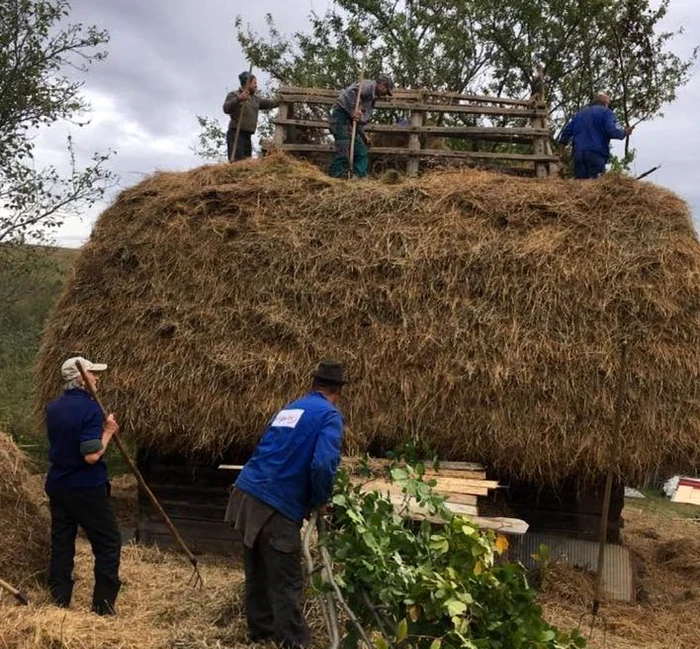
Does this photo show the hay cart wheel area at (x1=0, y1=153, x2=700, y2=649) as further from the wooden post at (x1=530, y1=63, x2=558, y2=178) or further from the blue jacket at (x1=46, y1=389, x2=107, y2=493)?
Answer: the wooden post at (x1=530, y1=63, x2=558, y2=178)

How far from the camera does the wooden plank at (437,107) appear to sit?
9805 mm

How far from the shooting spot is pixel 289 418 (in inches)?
175

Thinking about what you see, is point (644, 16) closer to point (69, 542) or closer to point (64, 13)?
point (64, 13)

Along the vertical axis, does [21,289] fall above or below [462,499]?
above

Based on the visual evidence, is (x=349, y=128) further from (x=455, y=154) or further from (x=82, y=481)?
(x=82, y=481)

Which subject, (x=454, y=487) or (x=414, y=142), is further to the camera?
(x=414, y=142)

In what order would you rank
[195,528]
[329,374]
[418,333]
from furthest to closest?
[195,528] → [418,333] → [329,374]

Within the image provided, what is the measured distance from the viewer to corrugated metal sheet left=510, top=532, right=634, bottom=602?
7066 mm

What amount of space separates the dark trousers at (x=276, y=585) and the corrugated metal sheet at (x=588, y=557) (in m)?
3.61


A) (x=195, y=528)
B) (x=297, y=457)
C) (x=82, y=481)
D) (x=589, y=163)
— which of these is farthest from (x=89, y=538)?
(x=589, y=163)

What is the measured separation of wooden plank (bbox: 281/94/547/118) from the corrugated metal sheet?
5011mm

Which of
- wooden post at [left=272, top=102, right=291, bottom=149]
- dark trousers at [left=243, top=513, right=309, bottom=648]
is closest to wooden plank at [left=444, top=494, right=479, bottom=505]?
dark trousers at [left=243, top=513, right=309, bottom=648]

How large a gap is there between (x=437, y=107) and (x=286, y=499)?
6680mm

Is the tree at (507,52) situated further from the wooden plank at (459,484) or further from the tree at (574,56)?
the wooden plank at (459,484)
